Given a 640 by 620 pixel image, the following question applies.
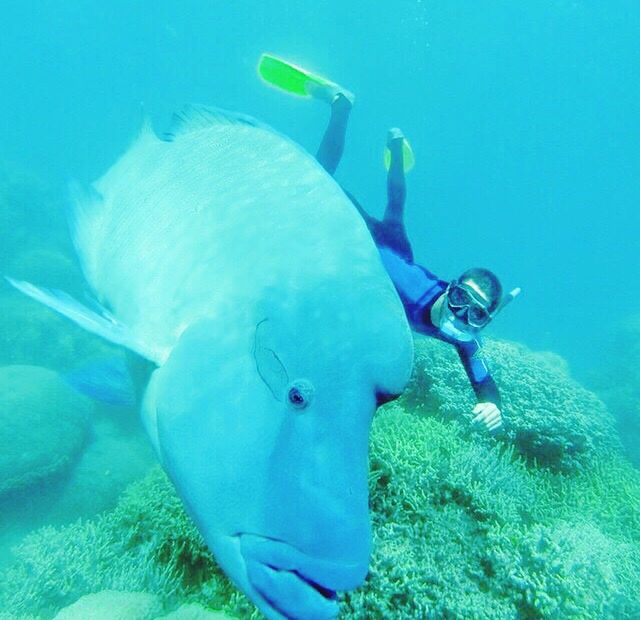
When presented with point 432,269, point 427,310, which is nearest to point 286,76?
point 427,310

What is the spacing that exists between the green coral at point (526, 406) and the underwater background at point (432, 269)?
2cm

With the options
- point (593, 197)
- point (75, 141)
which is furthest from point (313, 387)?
point (593, 197)

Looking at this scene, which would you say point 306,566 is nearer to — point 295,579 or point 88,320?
point 295,579

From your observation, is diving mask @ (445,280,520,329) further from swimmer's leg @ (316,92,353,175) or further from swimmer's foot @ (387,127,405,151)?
swimmer's leg @ (316,92,353,175)

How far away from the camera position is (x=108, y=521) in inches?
152

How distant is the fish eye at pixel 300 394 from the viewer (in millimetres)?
1012

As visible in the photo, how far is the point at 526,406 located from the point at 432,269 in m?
45.4

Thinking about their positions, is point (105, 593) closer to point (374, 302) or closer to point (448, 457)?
point (448, 457)

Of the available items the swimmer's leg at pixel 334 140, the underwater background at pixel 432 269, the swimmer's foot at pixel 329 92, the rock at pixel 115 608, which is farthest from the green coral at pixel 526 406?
the swimmer's foot at pixel 329 92

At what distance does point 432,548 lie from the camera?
2764 millimetres

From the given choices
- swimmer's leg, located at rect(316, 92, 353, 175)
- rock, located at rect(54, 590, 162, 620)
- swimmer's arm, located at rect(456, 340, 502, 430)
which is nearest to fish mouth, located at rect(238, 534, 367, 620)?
rock, located at rect(54, 590, 162, 620)

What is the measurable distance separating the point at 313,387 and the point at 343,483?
7.9 inches

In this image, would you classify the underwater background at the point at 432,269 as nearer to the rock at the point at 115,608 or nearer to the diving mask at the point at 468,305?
the rock at the point at 115,608

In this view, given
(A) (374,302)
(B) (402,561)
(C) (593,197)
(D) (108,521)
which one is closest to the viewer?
(A) (374,302)
